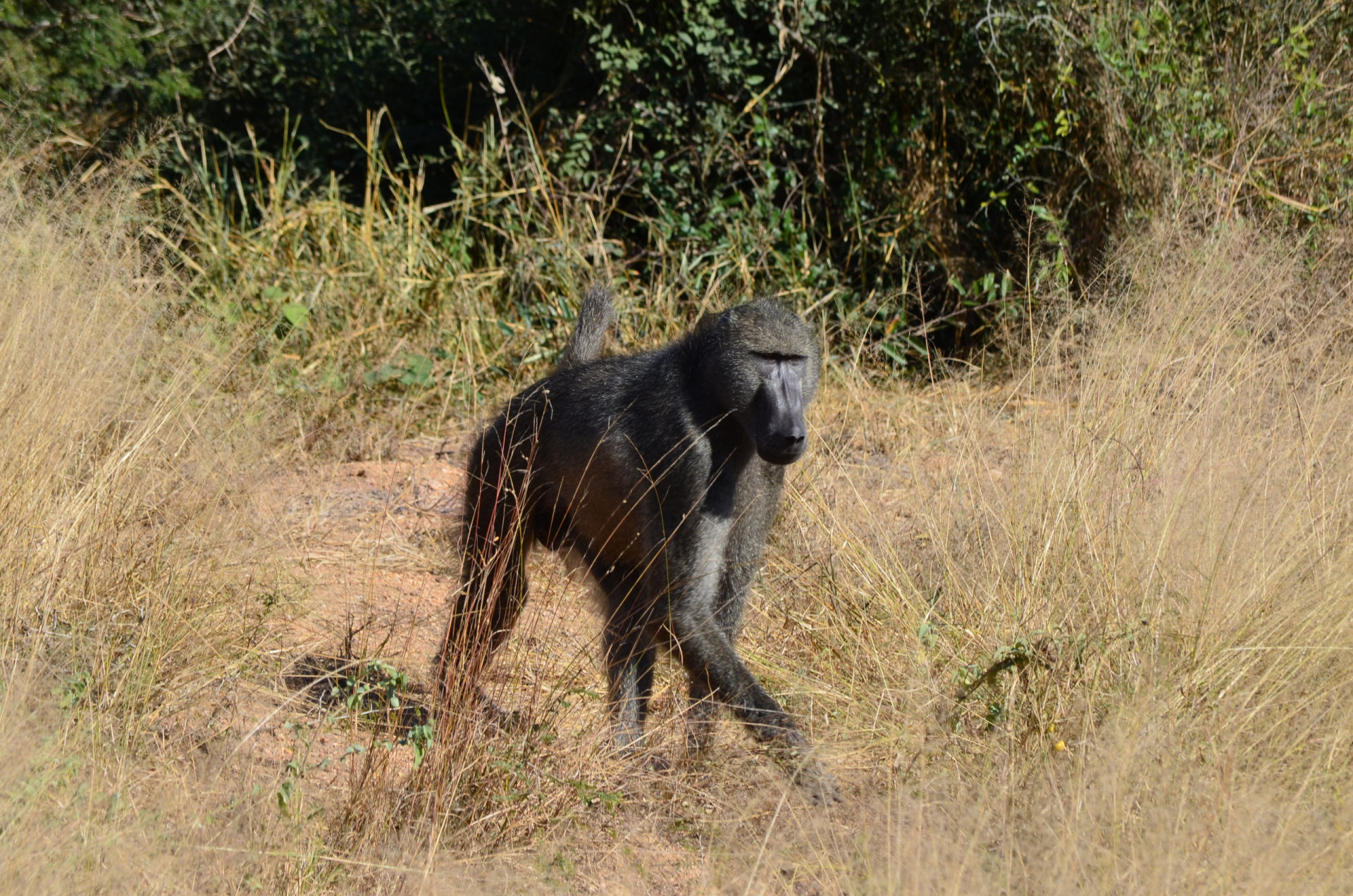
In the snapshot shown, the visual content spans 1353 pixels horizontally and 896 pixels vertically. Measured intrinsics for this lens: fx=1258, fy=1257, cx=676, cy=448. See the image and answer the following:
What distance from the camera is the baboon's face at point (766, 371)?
3.12m

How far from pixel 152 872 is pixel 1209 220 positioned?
4.69m

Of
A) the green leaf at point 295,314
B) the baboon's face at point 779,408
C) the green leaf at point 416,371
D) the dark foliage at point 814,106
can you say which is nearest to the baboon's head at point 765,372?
the baboon's face at point 779,408

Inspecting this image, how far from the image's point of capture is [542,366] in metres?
5.99

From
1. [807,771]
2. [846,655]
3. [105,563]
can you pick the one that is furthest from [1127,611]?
[105,563]

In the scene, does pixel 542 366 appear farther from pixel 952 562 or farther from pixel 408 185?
pixel 952 562

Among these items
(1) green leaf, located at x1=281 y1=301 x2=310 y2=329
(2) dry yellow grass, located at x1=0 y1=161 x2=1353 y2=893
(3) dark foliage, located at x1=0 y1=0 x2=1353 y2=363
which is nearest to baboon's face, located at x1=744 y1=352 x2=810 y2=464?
(2) dry yellow grass, located at x1=0 y1=161 x2=1353 y2=893

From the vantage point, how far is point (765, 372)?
3.20 metres

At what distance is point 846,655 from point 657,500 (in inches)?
27.2

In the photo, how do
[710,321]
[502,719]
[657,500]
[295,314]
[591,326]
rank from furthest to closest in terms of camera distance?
[295,314]
[591,326]
[710,321]
[657,500]
[502,719]

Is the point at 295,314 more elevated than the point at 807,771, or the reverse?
the point at 807,771

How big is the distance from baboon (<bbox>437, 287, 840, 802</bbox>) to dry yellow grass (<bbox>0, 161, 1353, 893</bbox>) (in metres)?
0.15

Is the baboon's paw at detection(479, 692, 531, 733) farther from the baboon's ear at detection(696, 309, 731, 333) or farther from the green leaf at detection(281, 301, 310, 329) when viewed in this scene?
the green leaf at detection(281, 301, 310, 329)

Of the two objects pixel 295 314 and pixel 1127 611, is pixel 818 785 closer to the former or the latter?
pixel 1127 611

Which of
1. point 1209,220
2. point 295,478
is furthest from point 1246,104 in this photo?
point 295,478
